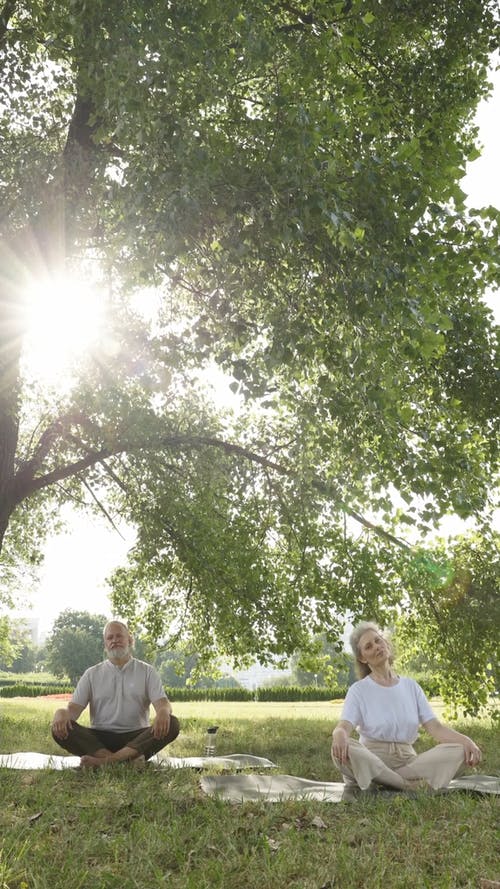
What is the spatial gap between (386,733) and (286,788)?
96cm

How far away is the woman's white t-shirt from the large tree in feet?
7.18

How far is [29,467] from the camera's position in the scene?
12648mm

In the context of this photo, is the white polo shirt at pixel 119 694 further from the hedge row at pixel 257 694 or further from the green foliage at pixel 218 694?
the green foliage at pixel 218 694

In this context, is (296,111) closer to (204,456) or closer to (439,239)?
(439,239)

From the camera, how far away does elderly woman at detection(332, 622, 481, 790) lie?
5789 millimetres

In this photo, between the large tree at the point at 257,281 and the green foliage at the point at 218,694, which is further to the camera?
the green foliage at the point at 218,694

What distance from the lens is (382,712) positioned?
626 centimetres

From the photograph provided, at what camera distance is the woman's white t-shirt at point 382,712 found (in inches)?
245

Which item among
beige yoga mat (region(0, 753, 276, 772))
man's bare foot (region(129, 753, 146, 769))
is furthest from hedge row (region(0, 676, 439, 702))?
man's bare foot (region(129, 753, 146, 769))

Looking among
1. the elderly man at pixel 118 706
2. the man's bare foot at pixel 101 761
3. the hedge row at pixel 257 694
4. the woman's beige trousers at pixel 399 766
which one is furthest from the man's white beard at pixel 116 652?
the hedge row at pixel 257 694

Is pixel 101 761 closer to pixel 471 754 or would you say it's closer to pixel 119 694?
pixel 119 694

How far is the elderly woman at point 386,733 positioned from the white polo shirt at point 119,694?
2387 millimetres

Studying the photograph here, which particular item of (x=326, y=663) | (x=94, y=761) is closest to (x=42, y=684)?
(x=326, y=663)

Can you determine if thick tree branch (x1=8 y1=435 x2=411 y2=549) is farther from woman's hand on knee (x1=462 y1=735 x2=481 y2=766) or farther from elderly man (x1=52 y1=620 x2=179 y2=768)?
woman's hand on knee (x1=462 y1=735 x2=481 y2=766)
